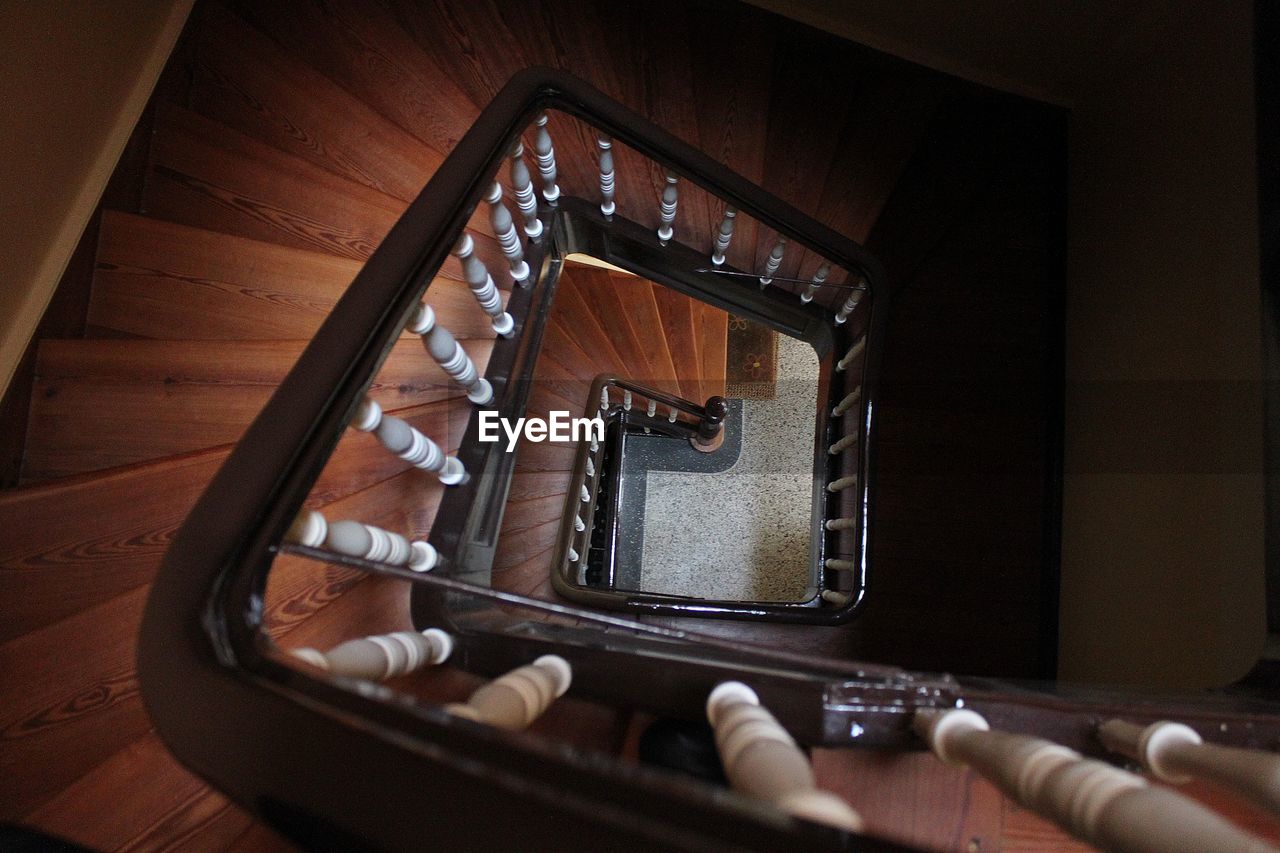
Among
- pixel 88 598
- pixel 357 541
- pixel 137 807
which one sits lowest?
pixel 137 807

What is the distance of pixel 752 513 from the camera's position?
9.82ft

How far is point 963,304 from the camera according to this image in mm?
2236

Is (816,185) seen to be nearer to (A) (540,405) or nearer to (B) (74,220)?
(A) (540,405)

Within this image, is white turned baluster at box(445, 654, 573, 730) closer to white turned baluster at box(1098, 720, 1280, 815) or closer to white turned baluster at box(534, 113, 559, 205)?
white turned baluster at box(1098, 720, 1280, 815)

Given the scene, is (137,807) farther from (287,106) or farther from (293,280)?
(287,106)

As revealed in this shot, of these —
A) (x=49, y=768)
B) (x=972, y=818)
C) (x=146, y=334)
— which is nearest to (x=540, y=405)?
(x=146, y=334)

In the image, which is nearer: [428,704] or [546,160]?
[428,704]

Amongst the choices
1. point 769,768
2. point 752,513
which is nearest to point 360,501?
point 769,768

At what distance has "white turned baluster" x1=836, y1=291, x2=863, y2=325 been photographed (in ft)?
6.86

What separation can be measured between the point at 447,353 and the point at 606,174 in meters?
0.78

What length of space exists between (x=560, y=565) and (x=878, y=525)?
1016 millimetres

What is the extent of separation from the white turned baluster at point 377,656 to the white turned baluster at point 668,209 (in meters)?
1.24

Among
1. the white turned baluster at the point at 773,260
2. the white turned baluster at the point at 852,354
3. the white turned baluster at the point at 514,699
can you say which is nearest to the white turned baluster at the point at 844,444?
the white turned baluster at the point at 852,354

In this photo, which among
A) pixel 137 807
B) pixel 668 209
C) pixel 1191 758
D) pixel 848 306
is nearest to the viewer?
pixel 1191 758
